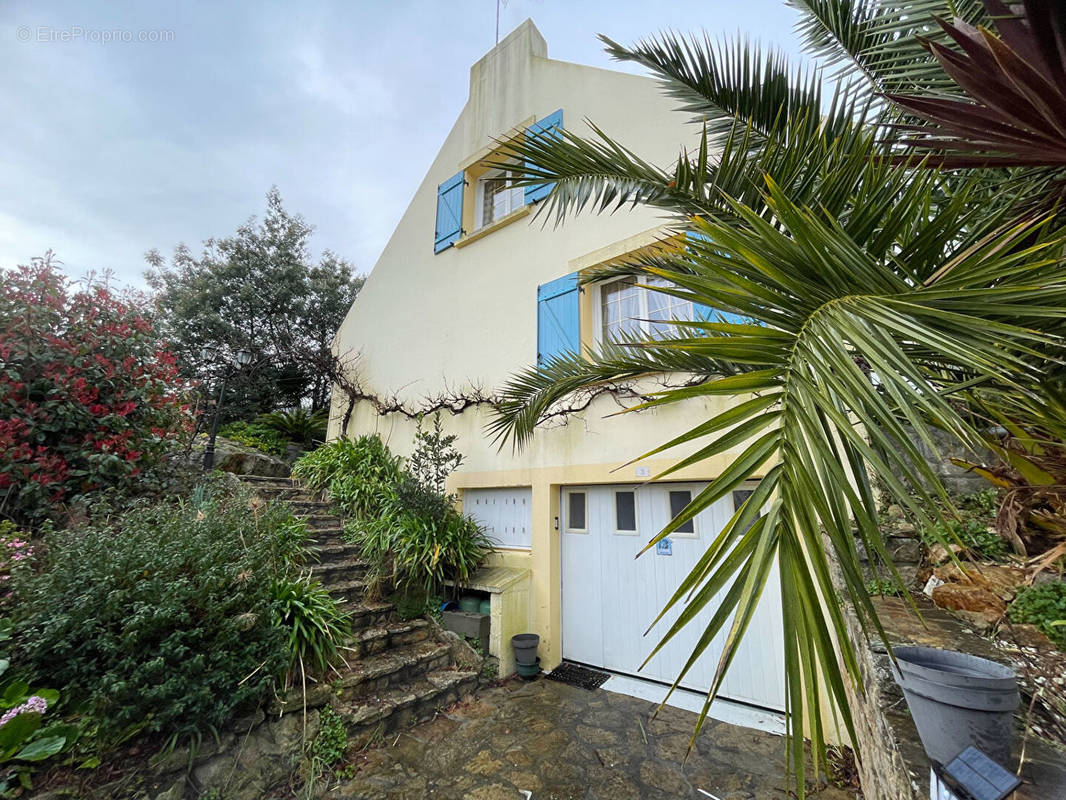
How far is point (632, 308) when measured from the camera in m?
4.78

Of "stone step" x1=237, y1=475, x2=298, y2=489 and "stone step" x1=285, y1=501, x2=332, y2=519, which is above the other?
"stone step" x1=237, y1=475, x2=298, y2=489

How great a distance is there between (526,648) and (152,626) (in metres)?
2.82

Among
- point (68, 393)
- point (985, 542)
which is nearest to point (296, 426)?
point (68, 393)

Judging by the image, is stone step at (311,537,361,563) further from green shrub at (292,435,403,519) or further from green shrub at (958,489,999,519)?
green shrub at (958,489,999,519)

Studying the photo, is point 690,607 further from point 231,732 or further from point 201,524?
point 201,524

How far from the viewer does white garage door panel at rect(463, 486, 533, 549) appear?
486cm

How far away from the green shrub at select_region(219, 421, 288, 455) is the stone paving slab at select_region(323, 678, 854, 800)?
6330mm

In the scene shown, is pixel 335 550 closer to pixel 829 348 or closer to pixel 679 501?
pixel 679 501

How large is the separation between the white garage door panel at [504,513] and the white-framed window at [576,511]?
1.42 feet

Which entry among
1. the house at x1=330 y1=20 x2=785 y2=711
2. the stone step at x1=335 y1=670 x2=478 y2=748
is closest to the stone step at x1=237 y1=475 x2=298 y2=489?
the house at x1=330 y1=20 x2=785 y2=711

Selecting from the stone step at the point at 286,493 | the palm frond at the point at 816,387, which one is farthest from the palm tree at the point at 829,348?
the stone step at the point at 286,493

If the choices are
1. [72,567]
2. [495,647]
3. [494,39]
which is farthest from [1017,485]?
A: [494,39]

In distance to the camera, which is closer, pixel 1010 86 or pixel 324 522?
pixel 1010 86

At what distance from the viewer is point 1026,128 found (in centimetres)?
114
